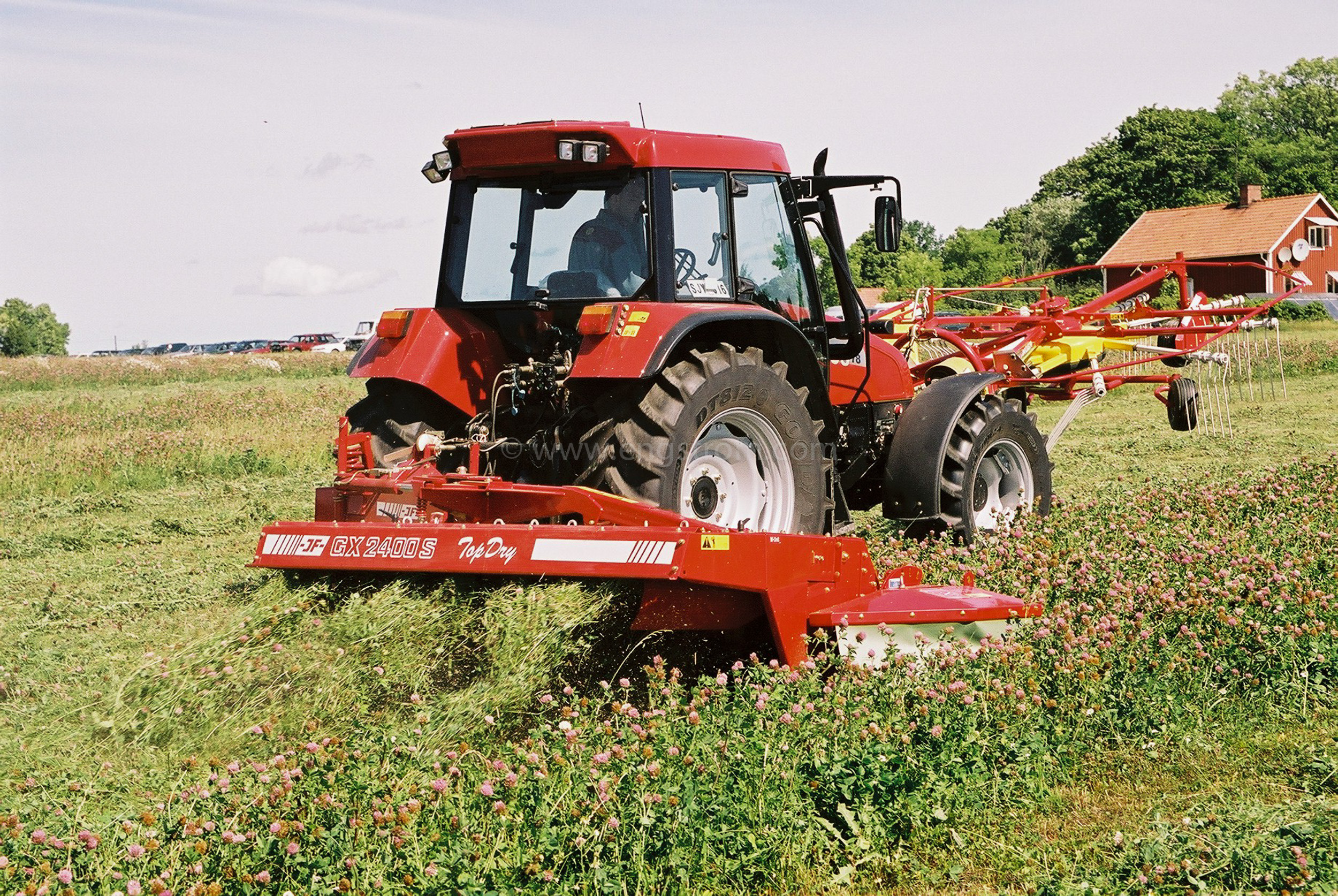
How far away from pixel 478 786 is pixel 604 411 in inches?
78.5

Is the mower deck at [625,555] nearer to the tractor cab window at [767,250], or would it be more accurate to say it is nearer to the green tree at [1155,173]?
the tractor cab window at [767,250]

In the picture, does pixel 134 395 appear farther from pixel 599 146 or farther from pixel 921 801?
pixel 921 801

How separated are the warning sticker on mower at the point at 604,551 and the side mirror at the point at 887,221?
2577 mm

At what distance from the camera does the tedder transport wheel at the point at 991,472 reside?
25.7ft

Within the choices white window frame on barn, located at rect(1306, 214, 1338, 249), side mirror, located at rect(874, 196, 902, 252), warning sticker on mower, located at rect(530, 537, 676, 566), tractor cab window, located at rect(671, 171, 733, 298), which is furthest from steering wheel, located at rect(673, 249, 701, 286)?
white window frame on barn, located at rect(1306, 214, 1338, 249)

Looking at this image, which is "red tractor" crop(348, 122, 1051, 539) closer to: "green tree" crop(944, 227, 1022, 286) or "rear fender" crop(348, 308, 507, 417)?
"rear fender" crop(348, 308, 507, 417)

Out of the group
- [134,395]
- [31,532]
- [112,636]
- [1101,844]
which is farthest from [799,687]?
[134,395]

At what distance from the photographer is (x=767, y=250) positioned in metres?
6.73

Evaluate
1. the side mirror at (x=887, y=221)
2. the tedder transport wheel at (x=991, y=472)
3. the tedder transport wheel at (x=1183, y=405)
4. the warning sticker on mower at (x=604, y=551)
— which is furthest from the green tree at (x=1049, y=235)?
the warning sticker on mower at (x=604, y=551)

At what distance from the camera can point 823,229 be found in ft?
23.3

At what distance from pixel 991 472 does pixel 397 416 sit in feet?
13.1

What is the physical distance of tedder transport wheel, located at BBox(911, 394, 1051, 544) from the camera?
7832 mm

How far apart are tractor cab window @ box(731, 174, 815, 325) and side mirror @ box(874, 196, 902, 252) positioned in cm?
43

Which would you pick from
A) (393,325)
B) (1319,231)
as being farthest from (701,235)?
(1319,231)
